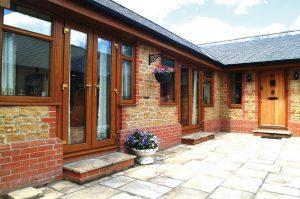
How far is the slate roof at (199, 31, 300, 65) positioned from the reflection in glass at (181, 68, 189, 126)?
2.68 meters

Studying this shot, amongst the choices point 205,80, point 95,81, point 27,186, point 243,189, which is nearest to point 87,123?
point 95,81

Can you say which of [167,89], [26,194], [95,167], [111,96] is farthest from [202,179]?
[167,89]

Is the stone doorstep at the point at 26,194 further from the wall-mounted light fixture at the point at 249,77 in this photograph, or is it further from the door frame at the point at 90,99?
the wall-mounted light fixture at the point at 249,77

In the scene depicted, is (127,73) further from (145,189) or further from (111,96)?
(145,189)

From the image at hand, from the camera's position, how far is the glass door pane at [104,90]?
186 inches

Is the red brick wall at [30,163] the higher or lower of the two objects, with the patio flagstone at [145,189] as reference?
higher

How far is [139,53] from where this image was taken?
18.4 feet

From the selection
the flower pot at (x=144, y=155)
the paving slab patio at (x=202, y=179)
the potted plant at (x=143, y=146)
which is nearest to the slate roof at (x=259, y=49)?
the paving slab patio at (x=202, y=179)

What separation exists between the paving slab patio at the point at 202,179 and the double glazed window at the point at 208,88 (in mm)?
3408

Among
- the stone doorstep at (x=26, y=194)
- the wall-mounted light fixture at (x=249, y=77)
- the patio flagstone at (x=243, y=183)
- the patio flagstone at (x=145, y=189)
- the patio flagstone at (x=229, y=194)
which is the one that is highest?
the wall-mounted light fixture at (x=249, y=77)

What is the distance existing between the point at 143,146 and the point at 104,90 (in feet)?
4.19

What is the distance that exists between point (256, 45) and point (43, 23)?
10033mm

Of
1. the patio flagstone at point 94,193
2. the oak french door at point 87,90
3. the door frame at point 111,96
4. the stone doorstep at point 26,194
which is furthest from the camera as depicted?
the door frame at point 111,96

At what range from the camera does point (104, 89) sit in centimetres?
481
